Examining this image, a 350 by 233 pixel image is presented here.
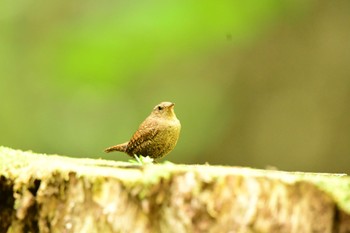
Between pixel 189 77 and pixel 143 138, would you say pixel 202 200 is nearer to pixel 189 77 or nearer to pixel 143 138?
pixel 143 138

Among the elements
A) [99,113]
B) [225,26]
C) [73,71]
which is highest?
[225,26]

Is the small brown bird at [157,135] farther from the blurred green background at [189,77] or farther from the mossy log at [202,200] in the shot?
the blurred green background at [189,77]

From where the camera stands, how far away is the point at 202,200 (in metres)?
2.16

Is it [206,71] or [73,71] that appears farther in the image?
[206,71]

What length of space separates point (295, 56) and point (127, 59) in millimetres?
3772

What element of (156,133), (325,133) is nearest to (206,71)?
(325,133)

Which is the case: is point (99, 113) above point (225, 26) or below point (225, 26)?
below

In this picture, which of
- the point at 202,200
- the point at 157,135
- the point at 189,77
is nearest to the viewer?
the point at 202,200

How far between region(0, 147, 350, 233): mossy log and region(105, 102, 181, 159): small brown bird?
0.73 meters

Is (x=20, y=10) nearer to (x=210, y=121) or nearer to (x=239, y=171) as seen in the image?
(x=210, y=121)

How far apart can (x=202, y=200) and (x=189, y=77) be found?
5.24 meters

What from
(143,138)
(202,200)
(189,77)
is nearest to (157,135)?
(143,138)

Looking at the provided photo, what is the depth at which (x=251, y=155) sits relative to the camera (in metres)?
7.59

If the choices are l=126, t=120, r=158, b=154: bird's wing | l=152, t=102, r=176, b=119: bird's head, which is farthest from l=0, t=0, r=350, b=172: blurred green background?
l=126, t=120, r=158, b=154: bird's wing
